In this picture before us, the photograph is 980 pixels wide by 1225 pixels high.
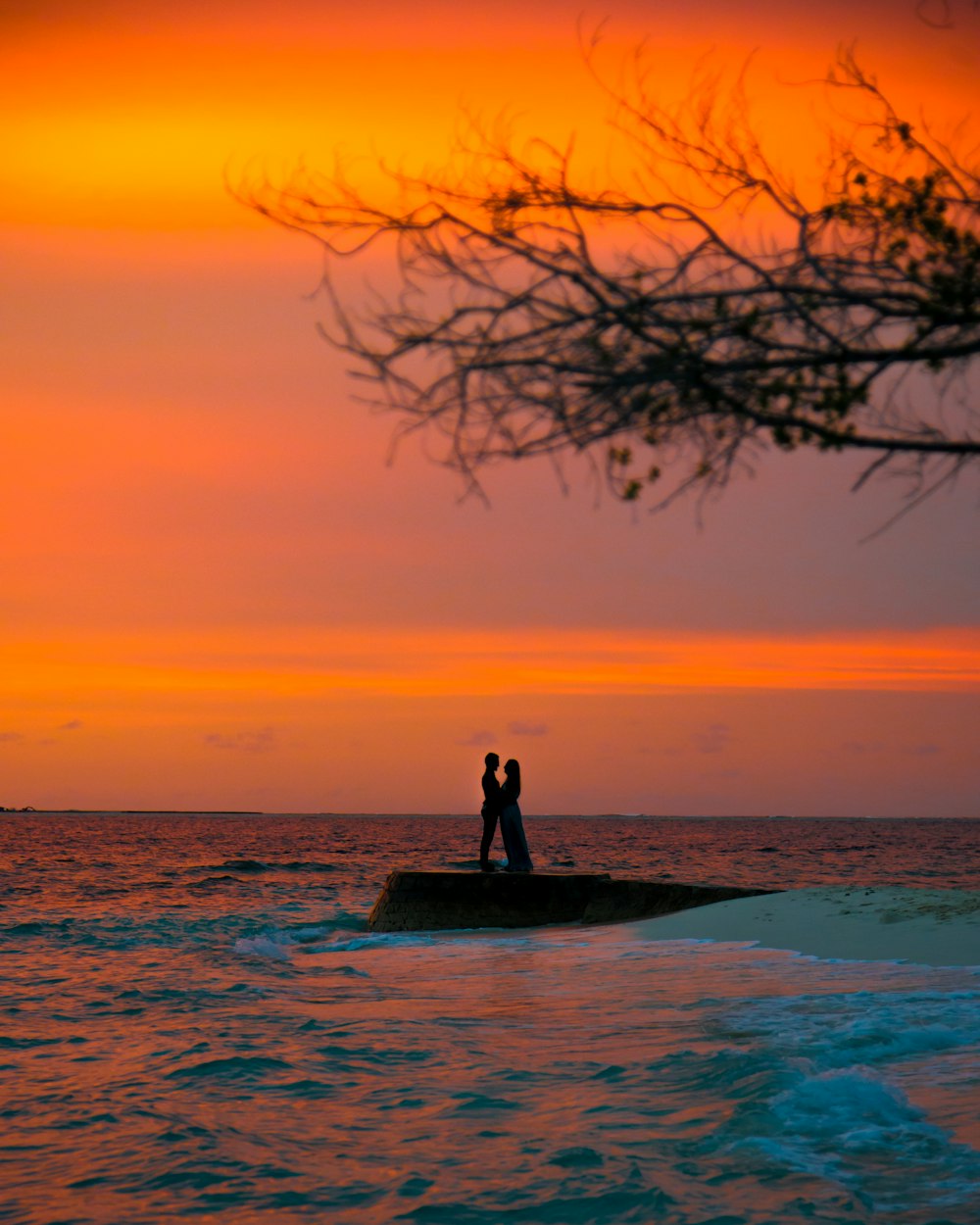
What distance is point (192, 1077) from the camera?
811cm

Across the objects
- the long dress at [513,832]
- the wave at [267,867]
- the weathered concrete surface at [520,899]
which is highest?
the long dress at [513,832]

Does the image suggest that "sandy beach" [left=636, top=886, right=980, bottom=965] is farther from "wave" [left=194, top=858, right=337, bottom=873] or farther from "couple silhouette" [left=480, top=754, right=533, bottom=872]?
"wave" [left=194, top=858, right=337, bottom=873]

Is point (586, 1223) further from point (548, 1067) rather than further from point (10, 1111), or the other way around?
point (10, 1111)

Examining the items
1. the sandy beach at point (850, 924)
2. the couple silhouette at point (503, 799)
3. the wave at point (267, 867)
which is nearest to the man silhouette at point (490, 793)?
the couple silhouette at point (503, 799)

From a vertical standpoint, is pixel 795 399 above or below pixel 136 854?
above

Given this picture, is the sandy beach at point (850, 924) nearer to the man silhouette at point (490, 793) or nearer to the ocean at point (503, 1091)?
the ocean at point (503, 1091)

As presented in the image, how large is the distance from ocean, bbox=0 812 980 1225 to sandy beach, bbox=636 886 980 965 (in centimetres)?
69

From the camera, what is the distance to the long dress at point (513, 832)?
19.0 metres

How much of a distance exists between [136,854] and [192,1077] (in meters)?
56.2

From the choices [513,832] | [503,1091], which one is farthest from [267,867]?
[503,1091]

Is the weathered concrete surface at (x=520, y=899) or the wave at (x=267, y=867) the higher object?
the weathered concrete surface at (x=520, y=899)

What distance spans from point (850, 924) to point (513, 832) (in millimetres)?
6364

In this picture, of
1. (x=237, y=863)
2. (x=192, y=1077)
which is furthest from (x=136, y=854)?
(x=192, y=1077)

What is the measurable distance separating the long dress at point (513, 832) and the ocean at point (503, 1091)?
165 inches
